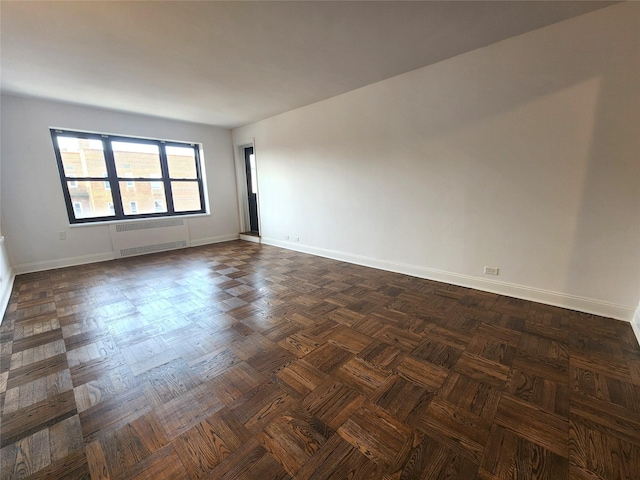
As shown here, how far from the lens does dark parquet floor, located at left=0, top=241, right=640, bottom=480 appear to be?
46.4 inches

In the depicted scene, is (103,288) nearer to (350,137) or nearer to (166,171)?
(166,171)

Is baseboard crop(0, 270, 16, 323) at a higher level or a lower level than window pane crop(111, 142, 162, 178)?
lower

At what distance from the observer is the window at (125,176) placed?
4328mm

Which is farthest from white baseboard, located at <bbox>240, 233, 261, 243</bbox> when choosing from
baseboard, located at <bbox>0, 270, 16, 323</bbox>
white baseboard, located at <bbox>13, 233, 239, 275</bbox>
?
baseboard, located at <bbox>0, 270, 16, 323</bbox>

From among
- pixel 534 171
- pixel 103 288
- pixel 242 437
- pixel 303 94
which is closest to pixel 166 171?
pixel 103 288

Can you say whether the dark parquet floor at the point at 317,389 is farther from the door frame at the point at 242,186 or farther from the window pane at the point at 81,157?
the door frame at the point at 242,186

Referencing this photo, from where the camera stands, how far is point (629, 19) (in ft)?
6.63

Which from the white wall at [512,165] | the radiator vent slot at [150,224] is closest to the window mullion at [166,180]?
the radiator vent slot at [150,224]

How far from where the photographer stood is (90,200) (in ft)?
14.9

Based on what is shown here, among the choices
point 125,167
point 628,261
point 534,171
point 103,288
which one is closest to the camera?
point 628,261

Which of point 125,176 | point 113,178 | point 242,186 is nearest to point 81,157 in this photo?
point 113,178

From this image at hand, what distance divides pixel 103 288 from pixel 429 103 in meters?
4.77

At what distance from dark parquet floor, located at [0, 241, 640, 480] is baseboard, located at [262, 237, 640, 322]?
124 millimetres

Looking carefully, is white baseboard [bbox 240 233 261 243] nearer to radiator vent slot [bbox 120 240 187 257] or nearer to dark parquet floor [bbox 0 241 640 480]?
radiator vent slot [bbox 120 240 187 257]
